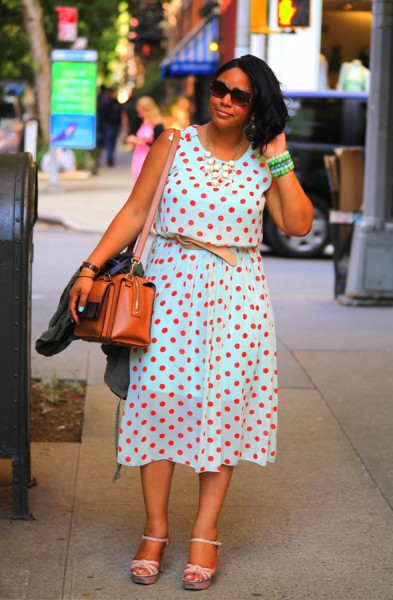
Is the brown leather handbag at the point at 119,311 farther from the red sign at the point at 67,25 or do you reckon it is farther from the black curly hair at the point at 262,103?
the red sign at the point at 67,25

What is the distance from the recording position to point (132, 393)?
4.15m

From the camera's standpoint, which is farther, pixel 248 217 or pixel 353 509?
pixel 353 509

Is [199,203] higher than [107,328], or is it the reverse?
[199,203]

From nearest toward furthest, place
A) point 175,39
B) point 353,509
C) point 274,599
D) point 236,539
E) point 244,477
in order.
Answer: point 274,599
point 236,539
point 353,509
point 244,477
point 175,39

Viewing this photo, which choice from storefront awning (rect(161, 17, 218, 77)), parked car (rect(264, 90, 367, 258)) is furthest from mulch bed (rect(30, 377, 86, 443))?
storefront awning (rect(161, 17, 218, 77))

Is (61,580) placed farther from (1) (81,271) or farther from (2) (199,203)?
(2) (199,203)

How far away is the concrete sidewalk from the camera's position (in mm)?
4094

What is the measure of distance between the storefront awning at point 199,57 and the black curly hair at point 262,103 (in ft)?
81.6

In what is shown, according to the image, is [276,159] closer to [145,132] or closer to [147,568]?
[147,568]

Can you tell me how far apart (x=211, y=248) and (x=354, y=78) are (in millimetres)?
14756

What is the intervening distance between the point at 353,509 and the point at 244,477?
64 cm

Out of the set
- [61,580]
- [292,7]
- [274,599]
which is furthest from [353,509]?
[292,7]

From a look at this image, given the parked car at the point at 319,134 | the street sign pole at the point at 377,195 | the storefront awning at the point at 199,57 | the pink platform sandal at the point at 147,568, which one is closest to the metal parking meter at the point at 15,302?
Answer: the pink platform sandal at the point at 147,568

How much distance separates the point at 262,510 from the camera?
4.93 metres
